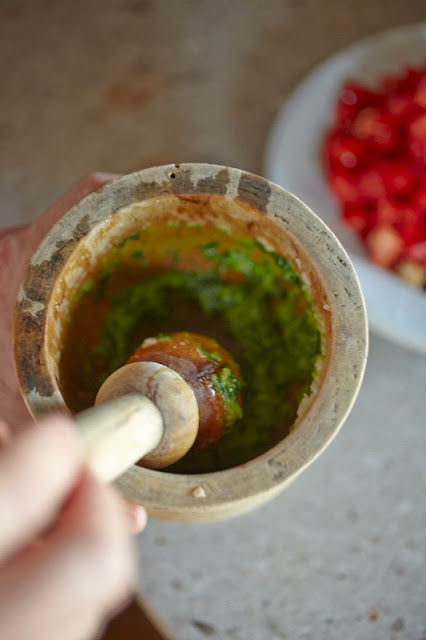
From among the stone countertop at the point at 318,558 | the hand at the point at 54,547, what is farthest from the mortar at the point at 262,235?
the stone countertop at the point at 318,558

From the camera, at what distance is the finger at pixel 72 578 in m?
0.28

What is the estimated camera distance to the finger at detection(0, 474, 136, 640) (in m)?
0.28

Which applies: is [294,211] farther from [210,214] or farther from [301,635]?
[301,635]

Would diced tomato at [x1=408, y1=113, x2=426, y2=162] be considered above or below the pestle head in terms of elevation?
above

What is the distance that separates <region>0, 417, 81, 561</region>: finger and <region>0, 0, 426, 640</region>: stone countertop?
0.75 meters

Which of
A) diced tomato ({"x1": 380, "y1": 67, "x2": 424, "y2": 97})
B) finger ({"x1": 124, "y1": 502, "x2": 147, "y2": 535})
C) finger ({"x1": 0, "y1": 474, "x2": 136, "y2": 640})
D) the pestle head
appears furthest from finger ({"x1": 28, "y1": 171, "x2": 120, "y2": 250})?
diced tomato ({"x1": 380, "y1": 67, "x2": 424, "y2": 97})

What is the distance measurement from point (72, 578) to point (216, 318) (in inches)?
23.6

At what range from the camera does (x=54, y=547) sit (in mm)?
310

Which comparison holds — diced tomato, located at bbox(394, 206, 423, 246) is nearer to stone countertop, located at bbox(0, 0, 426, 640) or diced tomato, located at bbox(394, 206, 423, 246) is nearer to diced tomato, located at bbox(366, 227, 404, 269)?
diced tomato, located at bbox(366, 227, 404, 269)

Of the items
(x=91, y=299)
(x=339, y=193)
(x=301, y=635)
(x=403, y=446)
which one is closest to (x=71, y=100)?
(x=339, y=193)

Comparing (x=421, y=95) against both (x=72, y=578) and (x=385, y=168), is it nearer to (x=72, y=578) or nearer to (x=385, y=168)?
(x=385, y=168)

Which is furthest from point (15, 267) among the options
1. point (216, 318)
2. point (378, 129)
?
point (378, 129)

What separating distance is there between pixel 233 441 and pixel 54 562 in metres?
0.47

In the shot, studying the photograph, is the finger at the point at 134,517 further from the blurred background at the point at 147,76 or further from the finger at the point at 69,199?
the blurred background at the point at 147,76
